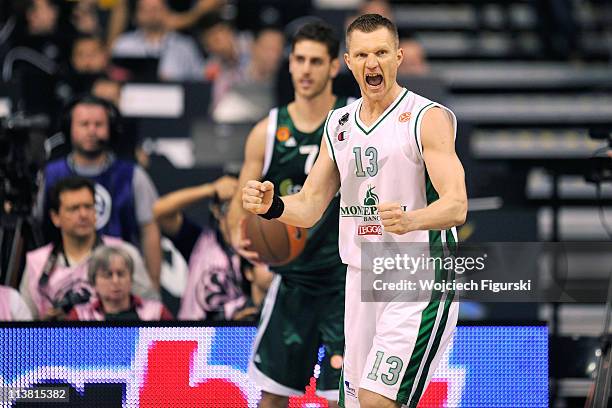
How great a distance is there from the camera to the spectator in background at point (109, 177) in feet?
25.9

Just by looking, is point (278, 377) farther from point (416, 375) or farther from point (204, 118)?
point (204, 118)

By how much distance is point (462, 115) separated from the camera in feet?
41.8

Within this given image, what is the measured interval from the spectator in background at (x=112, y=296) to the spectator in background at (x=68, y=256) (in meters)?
0.10

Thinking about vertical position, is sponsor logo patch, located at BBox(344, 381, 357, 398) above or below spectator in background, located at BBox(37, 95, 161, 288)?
below

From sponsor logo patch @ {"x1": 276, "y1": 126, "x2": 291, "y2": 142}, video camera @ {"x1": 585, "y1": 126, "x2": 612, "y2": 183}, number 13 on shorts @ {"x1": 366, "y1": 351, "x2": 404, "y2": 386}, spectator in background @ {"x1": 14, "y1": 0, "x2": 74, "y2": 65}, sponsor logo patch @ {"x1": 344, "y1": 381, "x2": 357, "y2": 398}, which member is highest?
spectator in background @ {"x1": 14, "y1": 0, "x2": 74, "y2": 65}

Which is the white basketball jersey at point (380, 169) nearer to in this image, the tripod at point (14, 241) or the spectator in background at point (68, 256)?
the spectator in background at point (68, 256)

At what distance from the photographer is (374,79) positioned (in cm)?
532

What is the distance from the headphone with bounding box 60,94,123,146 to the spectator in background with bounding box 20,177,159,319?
51cm

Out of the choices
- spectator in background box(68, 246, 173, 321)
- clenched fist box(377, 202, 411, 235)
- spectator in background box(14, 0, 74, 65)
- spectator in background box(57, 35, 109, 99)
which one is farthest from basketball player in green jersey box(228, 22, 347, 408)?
spectator in background box(14, 0, 74, 65)

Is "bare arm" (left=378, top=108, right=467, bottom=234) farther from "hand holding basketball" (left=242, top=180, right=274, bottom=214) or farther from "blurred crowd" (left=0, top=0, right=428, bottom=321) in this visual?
"blurred crowd" (left=0, top=0, right=428, bottom=321)

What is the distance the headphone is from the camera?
8.04 metres

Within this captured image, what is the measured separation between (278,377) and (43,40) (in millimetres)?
5958

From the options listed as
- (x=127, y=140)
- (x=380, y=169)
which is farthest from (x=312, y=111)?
(x=127, y=140)

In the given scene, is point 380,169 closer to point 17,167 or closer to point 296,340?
point 296,340
